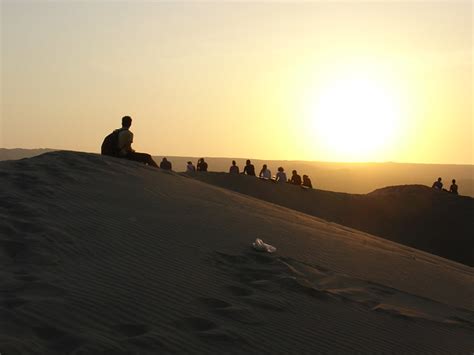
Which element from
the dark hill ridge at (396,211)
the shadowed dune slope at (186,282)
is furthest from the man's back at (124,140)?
the dark hill ridge at (396,211)

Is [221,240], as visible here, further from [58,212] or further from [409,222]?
[409,222]

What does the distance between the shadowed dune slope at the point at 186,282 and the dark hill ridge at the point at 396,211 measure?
13881 mm

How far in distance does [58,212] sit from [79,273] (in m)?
2.31

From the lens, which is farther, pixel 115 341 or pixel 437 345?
pixel 437 345

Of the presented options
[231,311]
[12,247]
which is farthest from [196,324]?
[12,247]

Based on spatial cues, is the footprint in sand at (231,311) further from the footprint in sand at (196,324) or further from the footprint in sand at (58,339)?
the footprint in sand at (58,339)

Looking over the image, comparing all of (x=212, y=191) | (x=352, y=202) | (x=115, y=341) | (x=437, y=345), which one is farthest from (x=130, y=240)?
(x=352, y=202)

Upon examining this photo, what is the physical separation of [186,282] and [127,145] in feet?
24.6

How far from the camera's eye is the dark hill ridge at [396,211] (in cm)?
2623

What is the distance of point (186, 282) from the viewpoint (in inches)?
299

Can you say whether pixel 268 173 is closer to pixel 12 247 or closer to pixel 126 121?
pixel 126 121

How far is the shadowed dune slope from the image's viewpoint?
6152mm

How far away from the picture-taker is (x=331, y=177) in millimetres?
144875

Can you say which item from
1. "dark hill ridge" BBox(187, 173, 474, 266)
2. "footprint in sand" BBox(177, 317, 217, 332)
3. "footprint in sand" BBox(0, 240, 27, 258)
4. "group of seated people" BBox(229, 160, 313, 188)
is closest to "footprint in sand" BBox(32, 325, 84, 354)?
"footprint in sand" BBox(177, 317, 217, 332)
